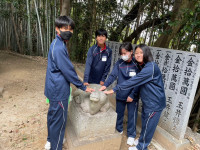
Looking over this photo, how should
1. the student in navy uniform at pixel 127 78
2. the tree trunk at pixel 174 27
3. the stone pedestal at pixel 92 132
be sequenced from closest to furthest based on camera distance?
the stone pedestal at pixel 92 132 → the student in navy uniform at pixel 127 78 → the tree trunk at pixel 174 27

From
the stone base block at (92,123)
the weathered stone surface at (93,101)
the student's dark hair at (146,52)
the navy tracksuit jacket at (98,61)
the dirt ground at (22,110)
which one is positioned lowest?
the dirt ground at (22,110)

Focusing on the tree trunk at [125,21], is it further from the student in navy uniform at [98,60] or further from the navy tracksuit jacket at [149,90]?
the navy tracksuit jacket at [149,90]

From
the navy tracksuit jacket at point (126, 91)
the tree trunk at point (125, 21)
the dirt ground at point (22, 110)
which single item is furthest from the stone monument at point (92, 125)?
the tree trunk at point (125, 21)

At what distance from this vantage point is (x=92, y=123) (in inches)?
79.3

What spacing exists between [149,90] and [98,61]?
3.96 feet

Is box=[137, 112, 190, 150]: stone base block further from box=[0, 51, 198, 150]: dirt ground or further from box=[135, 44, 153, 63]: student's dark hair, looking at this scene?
box=[135, 44, 153, 63]: student's dark hair

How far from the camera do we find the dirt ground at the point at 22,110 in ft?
7.87

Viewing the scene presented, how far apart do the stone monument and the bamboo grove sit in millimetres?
2510

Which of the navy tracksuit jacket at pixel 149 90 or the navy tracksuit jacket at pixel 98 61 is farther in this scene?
the navy tracksuit jacket at pixel 98 61

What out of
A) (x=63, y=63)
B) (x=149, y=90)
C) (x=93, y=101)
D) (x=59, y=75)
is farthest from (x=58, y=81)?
(x=149, y=90)

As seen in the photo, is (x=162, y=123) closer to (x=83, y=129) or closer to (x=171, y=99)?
(x=171, y=99)

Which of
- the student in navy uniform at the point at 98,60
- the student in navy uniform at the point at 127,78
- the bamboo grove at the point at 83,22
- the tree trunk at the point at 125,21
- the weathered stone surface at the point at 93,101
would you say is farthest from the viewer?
the tree trunk at the point at 125,21

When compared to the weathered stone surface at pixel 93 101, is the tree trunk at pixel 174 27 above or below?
above

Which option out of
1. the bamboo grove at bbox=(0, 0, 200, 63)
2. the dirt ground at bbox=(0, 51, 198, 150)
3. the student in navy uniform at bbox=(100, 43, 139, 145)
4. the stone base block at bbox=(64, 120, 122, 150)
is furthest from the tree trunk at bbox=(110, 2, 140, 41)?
the stone base block at bbox=(64, 120, 122, 150)
